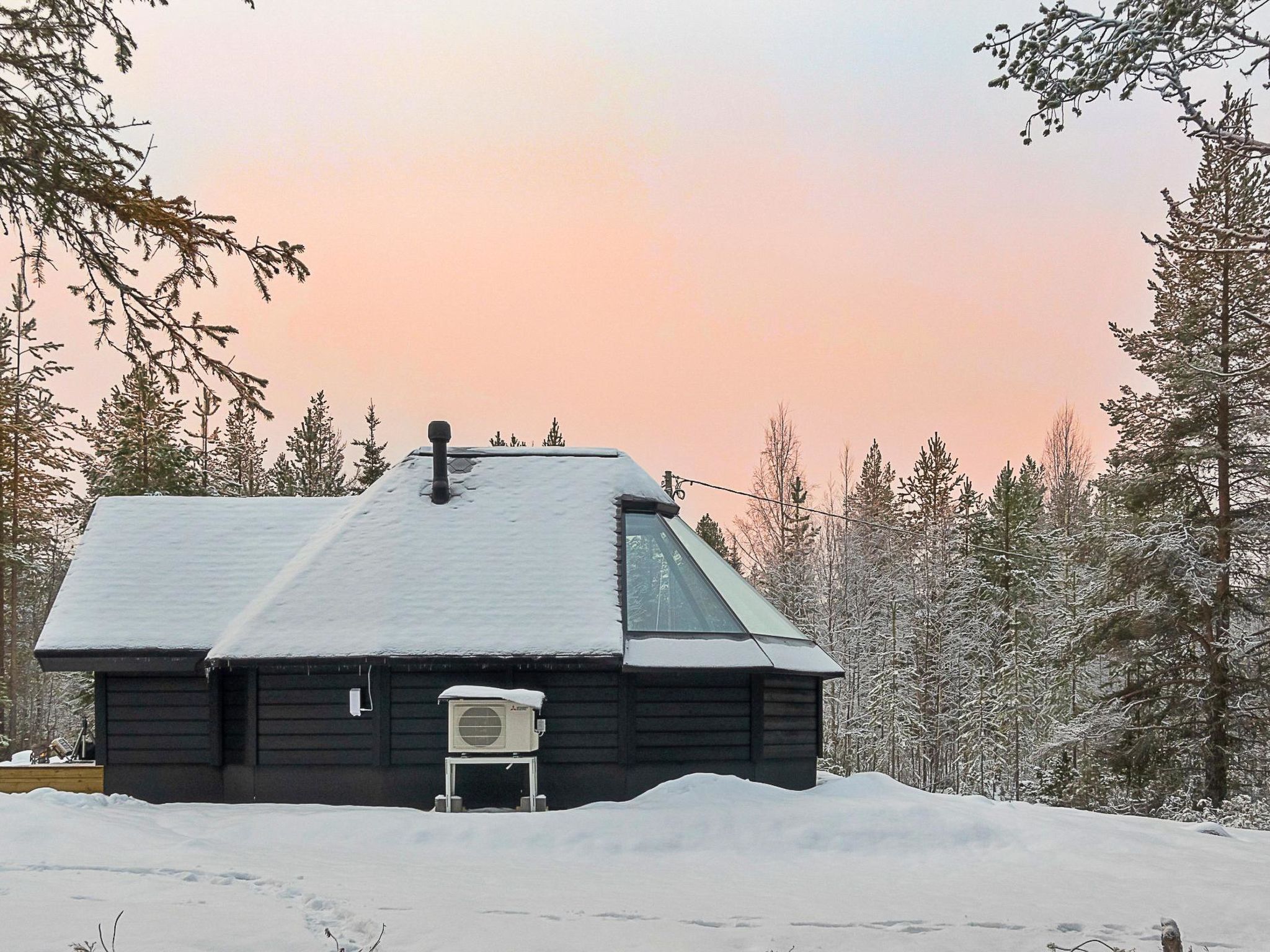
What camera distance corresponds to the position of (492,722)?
504 inches

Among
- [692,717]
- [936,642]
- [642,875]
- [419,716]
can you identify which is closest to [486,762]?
[419,716]

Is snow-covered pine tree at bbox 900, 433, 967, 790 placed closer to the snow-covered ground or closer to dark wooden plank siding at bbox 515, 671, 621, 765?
the snow-covered ground

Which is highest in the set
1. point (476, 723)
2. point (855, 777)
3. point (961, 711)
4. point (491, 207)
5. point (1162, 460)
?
point (491, 207)

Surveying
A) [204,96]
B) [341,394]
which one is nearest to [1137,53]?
[204,96]

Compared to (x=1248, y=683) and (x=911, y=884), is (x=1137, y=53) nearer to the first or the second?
(x=911, y=884)

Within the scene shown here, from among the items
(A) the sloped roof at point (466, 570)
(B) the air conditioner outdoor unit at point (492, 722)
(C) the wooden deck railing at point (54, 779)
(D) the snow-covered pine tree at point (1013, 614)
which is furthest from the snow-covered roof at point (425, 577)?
(D) the snow-covered pine tree at point (1013, 614)

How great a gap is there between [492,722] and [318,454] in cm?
2925

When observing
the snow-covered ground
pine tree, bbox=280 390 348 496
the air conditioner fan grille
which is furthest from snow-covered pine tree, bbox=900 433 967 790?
the air conditioner fan grille

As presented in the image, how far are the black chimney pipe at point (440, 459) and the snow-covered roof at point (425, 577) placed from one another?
0.53 feet

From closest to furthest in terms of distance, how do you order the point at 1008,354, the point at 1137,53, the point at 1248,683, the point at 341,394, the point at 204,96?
the point at 1137,53
the point at 204,96
the point at 1248,683
the point at 1008,354
the point at 341,394

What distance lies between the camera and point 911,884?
10008 mm

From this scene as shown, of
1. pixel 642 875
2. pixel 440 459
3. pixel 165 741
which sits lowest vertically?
pixel 642 875

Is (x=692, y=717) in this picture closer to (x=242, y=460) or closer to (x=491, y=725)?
(x=491, y=725)

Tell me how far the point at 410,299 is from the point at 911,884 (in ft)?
37.6
